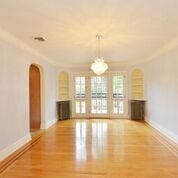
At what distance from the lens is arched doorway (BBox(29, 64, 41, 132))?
21.0ft

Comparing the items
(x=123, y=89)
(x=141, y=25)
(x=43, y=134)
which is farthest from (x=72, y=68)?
(x=141, y=25)

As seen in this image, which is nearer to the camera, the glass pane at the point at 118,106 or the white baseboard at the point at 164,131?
the white baseboard at the point at 164,131

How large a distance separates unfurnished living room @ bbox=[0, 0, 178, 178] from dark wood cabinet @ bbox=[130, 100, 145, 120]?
1.7 inches

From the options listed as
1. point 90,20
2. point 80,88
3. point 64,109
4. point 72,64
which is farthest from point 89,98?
point 90,20

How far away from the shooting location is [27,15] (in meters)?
2.98

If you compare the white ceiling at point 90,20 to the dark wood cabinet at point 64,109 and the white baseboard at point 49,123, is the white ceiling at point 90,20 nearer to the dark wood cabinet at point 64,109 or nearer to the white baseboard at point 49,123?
the white baseboard at point 49,123

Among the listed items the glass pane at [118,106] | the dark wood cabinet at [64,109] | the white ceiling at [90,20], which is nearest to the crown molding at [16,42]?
the white ceiling at [90,20]

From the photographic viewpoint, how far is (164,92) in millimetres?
5445

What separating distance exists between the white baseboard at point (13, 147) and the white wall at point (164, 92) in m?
3.78

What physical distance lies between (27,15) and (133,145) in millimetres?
3579

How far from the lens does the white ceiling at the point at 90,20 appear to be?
104 inches

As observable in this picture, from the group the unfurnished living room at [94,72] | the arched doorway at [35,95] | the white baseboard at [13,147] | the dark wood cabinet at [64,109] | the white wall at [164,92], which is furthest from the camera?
the dark wood cabinet at [64,109]

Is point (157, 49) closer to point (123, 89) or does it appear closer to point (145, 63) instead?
point (145, 63)

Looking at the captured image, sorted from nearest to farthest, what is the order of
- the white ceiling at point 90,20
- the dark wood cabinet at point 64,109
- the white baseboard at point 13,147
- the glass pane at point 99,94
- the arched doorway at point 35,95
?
the white ceiling at point 90,20 → the white baseboard at point 13,147 → the arched doorway at point 35,95 → the dark wood cabinet at point 64,109 → the glass pane at point 99,94
